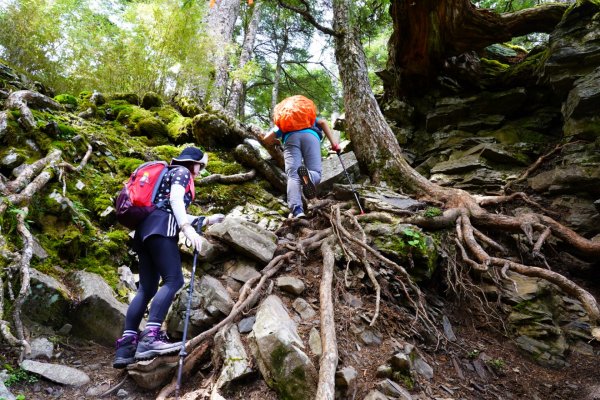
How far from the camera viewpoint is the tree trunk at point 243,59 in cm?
1131

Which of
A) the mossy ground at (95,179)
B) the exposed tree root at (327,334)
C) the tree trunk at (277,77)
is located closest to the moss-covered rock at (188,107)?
the mossy ground at (95,179)

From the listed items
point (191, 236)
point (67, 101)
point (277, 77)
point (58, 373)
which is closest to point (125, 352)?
point (58, 373)

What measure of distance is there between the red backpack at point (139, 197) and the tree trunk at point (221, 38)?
7014 millimetres

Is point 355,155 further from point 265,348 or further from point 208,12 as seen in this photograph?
point 208,12

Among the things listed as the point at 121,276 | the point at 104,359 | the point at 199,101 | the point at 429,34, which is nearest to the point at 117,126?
the point at 199,101

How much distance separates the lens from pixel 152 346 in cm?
288

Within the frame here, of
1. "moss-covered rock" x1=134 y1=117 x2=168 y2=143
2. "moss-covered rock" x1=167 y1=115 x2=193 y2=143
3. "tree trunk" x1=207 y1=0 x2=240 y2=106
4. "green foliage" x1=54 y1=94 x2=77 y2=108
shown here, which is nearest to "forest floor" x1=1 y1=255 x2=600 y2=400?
"moss-covered rock" x1=167 y1=115 x2=193 y2=143

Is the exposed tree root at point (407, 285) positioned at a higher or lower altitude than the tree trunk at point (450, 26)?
lower

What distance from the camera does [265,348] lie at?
2.79 metres

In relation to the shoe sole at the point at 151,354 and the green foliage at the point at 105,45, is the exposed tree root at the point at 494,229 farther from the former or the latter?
the green foliage at the point at 105,45

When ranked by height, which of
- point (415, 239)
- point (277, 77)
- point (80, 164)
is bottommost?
point (415, 239)

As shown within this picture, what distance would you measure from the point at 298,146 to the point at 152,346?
3.64 meters

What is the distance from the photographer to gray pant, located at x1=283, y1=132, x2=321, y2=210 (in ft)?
17.8

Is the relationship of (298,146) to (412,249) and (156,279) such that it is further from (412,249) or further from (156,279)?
(156,279)
